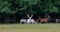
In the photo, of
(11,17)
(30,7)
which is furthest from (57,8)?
(11,17)

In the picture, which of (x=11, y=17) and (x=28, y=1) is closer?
(x=28, y=1)

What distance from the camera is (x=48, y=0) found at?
91.5 feet

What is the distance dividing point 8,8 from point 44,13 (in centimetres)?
472

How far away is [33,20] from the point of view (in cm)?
2719

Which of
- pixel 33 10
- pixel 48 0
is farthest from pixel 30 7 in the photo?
pixel 48 0

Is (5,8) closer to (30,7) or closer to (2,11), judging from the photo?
(2,11)

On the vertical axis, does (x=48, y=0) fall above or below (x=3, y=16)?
above

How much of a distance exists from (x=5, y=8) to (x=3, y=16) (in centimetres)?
291

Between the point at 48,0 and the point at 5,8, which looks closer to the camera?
the point at 5,8

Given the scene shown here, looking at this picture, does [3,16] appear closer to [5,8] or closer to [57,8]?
[5,8]
